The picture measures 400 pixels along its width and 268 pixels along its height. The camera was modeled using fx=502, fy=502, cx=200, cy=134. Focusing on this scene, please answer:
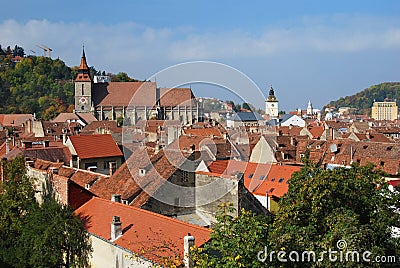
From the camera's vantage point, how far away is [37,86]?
158 m

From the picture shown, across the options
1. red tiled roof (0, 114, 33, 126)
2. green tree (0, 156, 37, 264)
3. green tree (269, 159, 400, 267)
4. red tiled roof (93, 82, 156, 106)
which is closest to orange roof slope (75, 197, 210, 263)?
Answer: green tree (269, 159, 400, 267)

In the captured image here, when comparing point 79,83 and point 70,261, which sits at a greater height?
point 79,83

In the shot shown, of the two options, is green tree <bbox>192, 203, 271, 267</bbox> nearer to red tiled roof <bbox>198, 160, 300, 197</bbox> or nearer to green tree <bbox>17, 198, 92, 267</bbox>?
green tree <bbox>17, 198, 92, 267</bbox>

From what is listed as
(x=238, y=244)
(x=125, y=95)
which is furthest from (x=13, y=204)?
(x=125, y=95)

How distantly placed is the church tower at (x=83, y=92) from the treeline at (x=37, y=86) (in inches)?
377

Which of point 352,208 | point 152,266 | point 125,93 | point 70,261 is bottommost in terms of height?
point 70,261

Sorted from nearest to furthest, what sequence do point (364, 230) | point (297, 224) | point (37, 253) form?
point (364, 230)
point (297, 224)
point (37, 253)

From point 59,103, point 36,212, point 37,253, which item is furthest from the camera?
point 59,103

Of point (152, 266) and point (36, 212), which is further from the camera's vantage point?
point (36, 212)

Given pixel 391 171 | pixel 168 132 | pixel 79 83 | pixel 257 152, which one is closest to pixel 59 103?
pixel 79 83

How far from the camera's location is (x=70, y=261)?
2197cm

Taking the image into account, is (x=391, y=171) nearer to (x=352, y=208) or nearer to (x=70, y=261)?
(x=352, y=208)

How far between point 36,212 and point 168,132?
31.9 meters

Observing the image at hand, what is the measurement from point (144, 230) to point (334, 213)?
705 centimetres
